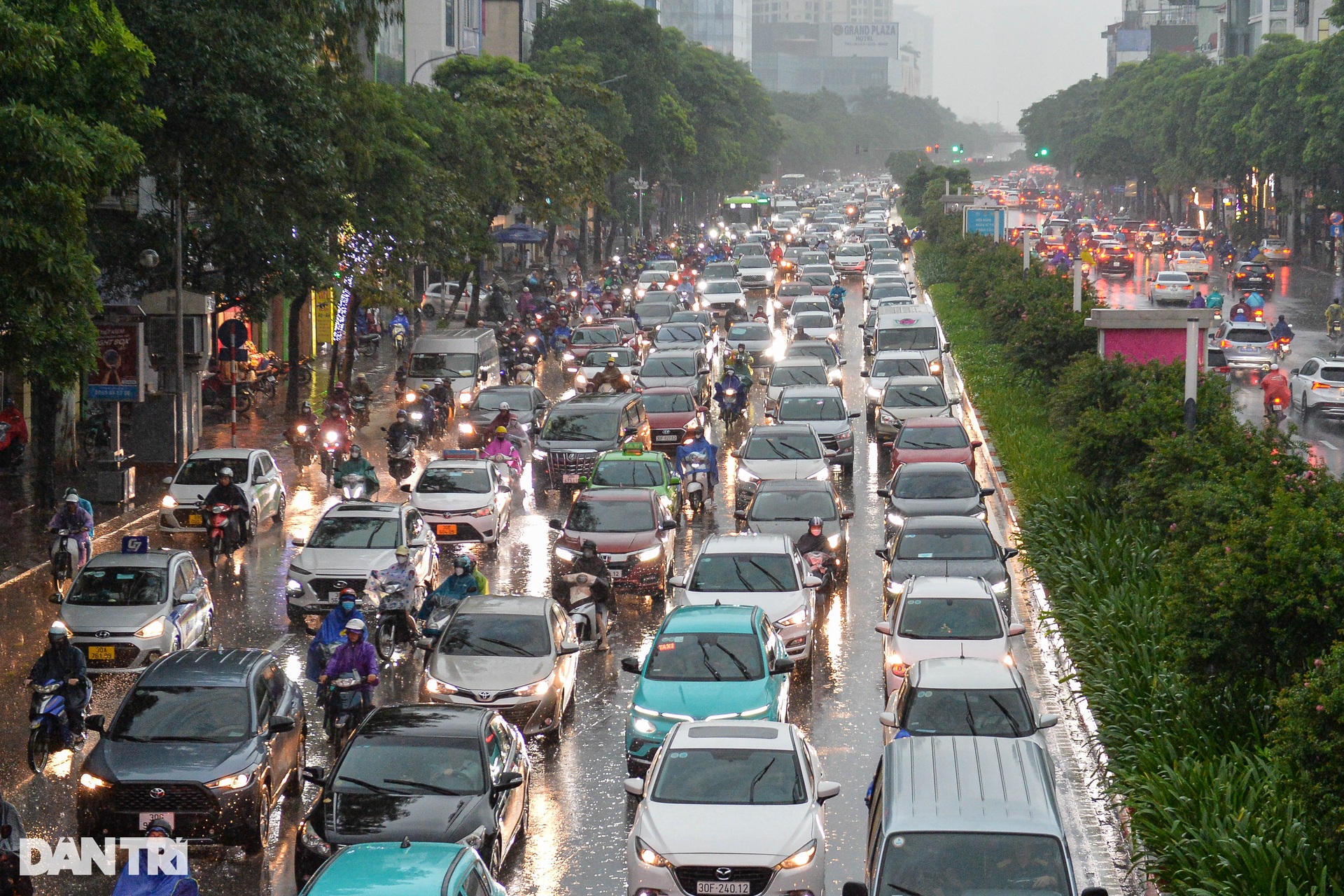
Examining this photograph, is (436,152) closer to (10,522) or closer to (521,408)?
(521,408)

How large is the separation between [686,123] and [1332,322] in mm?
52860

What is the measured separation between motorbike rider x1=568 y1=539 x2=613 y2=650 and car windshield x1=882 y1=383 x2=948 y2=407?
1434 centimetres

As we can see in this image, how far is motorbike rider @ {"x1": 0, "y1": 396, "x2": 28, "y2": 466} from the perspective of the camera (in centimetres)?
3347

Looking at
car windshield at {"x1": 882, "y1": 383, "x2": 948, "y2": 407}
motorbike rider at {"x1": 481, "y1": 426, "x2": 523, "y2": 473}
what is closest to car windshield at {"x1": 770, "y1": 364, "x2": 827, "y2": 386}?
car windshield at {"x1": 882, "y1": 383, "x2": 948, "y2": 407}

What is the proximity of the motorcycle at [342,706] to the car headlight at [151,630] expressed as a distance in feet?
11.4

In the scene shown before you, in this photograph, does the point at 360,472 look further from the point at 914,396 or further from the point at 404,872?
the point at 404,872

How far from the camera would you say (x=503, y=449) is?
31500 millimetres

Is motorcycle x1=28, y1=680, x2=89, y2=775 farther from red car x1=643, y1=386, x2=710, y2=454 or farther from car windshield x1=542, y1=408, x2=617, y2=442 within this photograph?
red car x1=643, y1=386, x2=710, y2=454

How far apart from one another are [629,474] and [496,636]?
10.1 meters

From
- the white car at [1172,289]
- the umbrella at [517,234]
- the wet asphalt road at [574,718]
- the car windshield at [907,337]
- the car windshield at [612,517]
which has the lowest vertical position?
the wet asphalt road at [574,718]

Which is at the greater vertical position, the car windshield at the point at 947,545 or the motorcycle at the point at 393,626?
the car windshield at the point at 947,545

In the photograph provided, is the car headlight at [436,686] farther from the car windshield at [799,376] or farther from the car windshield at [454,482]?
the car windshield at [799,376]

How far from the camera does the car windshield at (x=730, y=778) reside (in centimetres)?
1274

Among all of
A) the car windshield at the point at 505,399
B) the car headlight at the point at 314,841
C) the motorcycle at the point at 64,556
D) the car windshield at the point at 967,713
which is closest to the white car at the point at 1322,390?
the car windshield at the point at 505,399
